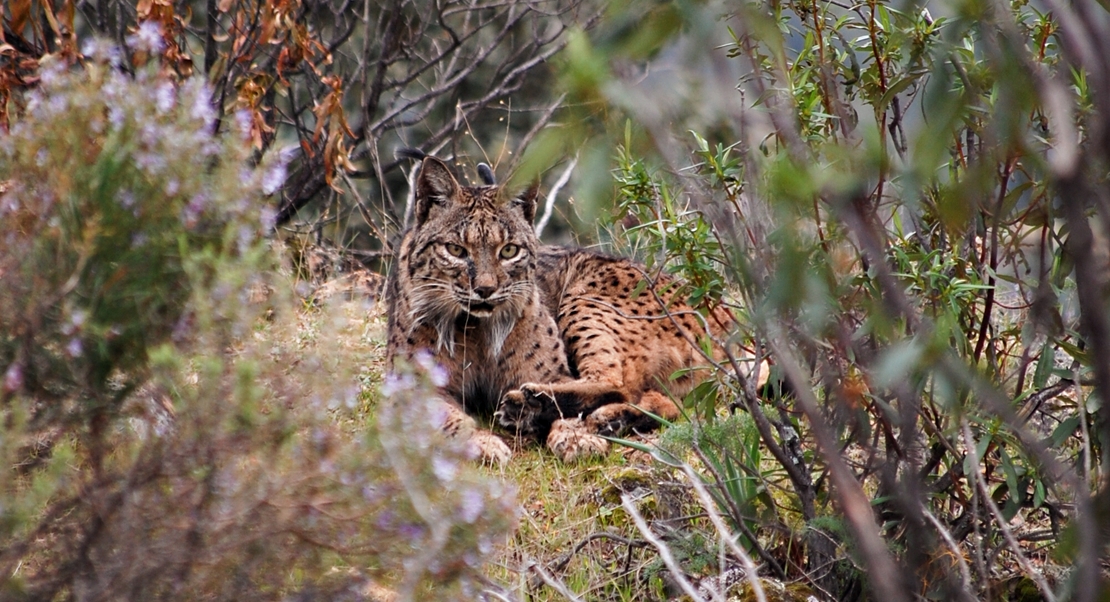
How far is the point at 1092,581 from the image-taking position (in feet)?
5.12

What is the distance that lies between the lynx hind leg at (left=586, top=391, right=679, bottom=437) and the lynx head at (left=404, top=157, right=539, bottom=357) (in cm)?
61

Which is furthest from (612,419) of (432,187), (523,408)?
(432,187)

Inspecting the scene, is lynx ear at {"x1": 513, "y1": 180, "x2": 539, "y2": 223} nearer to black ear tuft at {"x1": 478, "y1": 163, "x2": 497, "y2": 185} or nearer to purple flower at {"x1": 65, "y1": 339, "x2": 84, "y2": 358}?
black ear tuft at {"x1": 478, "y1": 163, "x2": 497, "y2": 185}

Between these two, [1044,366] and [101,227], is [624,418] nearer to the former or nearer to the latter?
[1044,366]

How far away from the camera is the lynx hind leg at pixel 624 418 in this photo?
5535 mm

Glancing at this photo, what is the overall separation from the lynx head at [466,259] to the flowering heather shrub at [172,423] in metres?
2.50

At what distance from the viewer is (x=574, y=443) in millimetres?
5238

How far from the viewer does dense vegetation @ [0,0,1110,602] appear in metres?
1.66

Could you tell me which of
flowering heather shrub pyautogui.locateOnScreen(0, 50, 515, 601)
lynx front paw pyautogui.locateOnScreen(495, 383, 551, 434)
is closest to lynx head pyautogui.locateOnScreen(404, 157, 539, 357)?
lynx front paw pyautogui.locateOnScreen(495, 383, 551, 434)

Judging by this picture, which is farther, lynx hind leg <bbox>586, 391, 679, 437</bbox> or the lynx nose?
the lynx nose

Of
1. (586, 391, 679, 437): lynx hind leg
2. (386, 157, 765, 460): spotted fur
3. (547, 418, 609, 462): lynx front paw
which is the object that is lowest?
(547, 418, 609, 462): lynx front paw

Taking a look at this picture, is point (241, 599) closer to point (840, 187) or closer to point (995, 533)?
point (840, 187)

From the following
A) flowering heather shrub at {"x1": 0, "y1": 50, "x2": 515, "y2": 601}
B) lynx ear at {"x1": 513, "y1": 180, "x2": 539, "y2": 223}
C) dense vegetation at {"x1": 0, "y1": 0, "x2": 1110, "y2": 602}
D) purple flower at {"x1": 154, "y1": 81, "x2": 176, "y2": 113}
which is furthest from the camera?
lynx ear at {"x1": 513, "y1": 180, "x2": 539, "y2": 223}

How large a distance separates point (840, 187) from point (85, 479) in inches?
72.0
